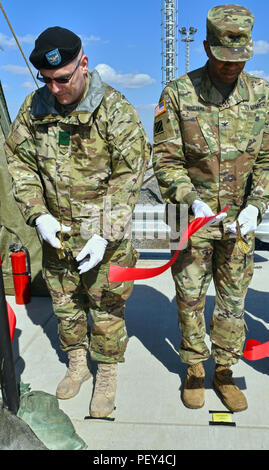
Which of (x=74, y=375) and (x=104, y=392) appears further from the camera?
(x=74, y=375)

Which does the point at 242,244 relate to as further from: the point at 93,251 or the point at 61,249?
the point at 61,249

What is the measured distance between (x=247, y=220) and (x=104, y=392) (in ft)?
4.14

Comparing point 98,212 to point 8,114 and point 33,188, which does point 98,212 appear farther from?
point 8,114

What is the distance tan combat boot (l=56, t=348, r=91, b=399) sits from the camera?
2.54 meters

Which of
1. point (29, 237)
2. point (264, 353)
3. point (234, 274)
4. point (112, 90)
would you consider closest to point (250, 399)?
point (264, 353)

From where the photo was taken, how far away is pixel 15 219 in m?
3.91

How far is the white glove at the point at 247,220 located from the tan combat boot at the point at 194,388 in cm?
85

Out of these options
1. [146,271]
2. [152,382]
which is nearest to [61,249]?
[146,271]

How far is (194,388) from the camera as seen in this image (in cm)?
246

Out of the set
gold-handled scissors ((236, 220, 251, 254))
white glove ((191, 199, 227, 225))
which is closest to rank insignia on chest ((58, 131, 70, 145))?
white glove ((191, 199, 227, 225))

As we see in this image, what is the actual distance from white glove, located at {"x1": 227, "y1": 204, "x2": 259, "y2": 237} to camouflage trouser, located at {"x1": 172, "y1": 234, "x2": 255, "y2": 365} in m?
0.12

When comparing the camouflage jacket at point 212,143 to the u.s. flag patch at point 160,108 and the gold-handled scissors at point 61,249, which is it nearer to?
the u.s. flag patch at point 160,108

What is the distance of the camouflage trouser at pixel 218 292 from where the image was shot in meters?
2.32

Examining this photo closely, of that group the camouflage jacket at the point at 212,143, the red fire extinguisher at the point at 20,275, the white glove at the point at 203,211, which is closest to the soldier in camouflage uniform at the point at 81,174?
the camouflage jacket at the point at 212,143
